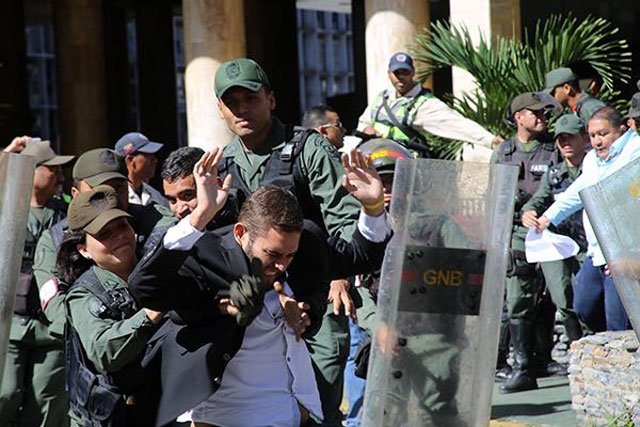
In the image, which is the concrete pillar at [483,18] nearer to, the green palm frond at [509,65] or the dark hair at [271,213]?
the green palm frond at [509,65]

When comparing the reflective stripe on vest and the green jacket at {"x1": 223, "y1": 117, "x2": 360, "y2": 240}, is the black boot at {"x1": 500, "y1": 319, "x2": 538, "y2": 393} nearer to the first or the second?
the reflective stripe on vest

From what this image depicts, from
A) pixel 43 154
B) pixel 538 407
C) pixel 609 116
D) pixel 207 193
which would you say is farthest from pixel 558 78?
pixel 207 193

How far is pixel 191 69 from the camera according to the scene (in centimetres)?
1436

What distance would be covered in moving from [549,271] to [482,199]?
15.8ft

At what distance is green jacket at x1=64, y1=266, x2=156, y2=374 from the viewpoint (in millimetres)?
4078

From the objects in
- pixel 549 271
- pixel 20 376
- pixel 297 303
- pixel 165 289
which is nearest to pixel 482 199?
pixel 297 303

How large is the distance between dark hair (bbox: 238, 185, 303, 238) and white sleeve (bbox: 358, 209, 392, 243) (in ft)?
1.50

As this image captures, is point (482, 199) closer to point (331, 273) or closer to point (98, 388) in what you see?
point (331, 273)

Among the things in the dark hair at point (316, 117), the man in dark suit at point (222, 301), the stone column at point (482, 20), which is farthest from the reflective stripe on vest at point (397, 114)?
the man in dark suit at point (222, 301)

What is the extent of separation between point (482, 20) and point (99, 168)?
5417mm

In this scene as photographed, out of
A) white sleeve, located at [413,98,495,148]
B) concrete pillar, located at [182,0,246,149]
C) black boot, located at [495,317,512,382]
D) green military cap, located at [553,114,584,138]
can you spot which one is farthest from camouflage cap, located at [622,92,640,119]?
concrete pillar, located at [182,0,246,149]

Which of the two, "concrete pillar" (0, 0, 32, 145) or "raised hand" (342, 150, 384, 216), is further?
"concrete pillar" (0, 0, 32, 145)

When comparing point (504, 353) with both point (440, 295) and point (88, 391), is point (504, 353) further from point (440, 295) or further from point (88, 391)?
point (440, 295)

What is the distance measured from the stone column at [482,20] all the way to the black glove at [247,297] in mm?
7305
